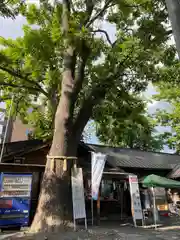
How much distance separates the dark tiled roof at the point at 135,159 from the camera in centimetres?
1557

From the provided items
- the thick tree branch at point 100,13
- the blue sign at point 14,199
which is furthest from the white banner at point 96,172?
the thick tree branch at point 100,13

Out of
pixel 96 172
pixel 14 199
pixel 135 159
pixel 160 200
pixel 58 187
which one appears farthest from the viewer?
pixel 135 159

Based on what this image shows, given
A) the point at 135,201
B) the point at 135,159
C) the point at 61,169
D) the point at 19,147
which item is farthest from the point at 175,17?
the point at 135,159

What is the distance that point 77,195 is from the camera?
288 inches

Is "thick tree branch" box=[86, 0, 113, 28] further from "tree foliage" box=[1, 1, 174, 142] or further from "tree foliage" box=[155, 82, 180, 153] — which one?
"tree foliage" box=[155, 82, 180, 153]

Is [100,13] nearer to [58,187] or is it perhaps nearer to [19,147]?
[58,187]

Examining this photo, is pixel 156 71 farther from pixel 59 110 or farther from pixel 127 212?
pixel 127 212

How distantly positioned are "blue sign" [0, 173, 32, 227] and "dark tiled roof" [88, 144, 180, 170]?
23.8ft

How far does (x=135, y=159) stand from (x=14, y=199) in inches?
446

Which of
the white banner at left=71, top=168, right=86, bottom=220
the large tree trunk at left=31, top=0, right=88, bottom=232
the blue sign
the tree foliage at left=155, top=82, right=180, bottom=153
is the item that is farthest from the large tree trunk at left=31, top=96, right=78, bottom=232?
the tree foliage at left=155, top=82, right=180, bottom=153

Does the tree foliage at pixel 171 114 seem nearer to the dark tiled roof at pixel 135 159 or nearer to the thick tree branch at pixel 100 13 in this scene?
the dark tiled roof at pixel 135 159

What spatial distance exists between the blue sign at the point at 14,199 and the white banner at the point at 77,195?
1.73 m

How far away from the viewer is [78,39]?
7461 millimetres

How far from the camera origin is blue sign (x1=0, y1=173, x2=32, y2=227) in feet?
23.9
